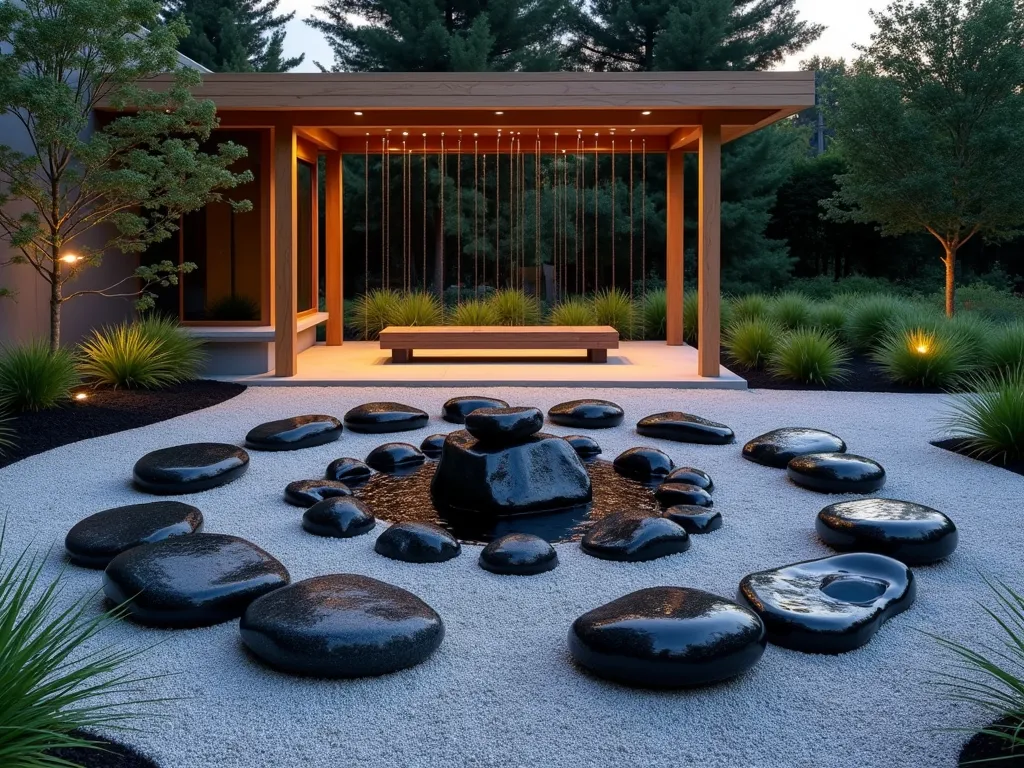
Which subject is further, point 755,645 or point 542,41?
point 542,41

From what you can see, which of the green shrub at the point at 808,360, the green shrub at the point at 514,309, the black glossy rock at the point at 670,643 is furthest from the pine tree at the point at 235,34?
the black glossy rock at the point at 670,643

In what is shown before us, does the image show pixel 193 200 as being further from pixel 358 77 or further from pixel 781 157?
pixel 781 157

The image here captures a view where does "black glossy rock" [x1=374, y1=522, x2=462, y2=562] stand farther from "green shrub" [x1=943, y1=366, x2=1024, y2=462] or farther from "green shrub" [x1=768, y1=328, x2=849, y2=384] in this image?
"green shrub" [x1=768, y1=328, x2=849, y2=384]

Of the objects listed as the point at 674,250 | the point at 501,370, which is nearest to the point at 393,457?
the point at 501,370

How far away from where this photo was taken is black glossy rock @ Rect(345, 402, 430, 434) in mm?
7031

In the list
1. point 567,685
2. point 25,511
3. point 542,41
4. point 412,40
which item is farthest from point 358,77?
point 542,41

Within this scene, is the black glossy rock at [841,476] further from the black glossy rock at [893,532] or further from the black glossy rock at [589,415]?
the black glossy rock at [589,415]

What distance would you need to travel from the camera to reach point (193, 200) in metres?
8.59

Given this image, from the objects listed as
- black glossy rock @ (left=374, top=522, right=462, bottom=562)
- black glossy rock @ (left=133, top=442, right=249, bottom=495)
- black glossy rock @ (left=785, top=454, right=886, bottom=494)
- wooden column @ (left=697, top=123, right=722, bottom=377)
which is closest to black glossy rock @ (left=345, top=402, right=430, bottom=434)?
black glossy rock @ (left=133, top=442, right=249, bottom=495)

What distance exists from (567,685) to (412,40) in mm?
17162

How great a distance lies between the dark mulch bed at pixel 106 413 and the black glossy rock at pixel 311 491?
6.28 feet

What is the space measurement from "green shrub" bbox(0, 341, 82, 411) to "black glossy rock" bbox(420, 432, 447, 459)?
288 cm

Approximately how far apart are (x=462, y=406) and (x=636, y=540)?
320 cm

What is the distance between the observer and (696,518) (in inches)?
190
